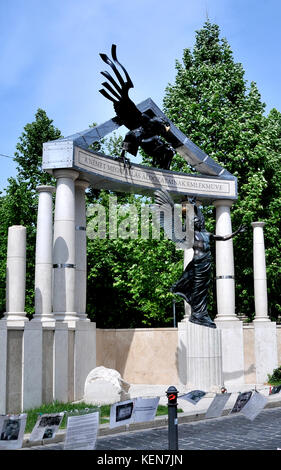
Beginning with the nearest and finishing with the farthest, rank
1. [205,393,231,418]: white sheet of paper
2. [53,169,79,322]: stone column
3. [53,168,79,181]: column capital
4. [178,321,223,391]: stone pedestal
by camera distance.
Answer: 1. [205,393,231,418]: white sheet of paper
2. [53,169,79,322]: stone column
3. [53,168,79,181]: column capital
4. [178,321,223,391]: stone pedestal

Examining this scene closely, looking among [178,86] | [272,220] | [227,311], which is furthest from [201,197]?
[178,86]

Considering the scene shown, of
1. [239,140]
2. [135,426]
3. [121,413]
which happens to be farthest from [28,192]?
[121,413]

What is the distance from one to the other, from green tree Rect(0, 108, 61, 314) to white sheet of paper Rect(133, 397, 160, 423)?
20.7 meters

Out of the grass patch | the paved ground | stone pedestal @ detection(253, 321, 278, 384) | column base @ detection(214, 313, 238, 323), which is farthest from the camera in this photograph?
stone pedestal @ detection(253, 321, 278, 384)

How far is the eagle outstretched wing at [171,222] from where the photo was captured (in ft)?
56.7

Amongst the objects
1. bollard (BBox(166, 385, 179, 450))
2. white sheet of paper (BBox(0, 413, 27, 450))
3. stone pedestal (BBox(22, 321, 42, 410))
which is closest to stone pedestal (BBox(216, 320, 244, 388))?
stone pedestal (BBox(22, 321, 42, 410))

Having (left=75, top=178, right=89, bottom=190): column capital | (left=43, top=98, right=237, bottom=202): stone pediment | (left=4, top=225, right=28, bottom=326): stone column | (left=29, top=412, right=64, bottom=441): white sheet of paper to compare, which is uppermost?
(left=43, top=98, right=237, bottom=202): stone pediment

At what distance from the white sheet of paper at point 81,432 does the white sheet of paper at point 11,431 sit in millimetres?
562

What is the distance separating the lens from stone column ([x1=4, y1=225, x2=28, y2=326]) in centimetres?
1361

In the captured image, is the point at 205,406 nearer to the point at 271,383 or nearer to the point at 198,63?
the point at 271,383

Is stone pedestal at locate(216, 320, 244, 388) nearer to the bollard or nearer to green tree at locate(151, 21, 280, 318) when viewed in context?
green tree at locate(151, 21, 280, 318)

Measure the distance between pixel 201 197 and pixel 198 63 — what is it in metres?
12.0

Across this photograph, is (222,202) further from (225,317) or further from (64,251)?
(64,251)

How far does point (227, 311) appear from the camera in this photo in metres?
20.0
